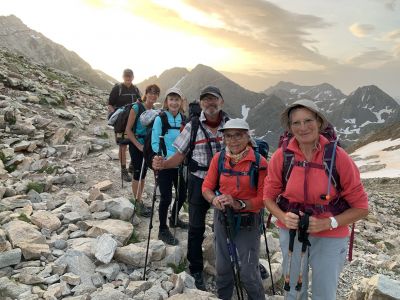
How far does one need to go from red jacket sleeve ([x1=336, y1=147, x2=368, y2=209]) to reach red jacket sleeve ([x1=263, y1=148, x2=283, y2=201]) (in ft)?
2.46

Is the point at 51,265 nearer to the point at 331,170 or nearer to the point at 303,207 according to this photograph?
the point at 303,207

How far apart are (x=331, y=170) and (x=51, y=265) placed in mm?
5497

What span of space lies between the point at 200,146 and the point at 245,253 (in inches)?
82.4

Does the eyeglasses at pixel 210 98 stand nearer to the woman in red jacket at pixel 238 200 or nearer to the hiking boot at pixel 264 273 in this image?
the woman in red jacket at pixel 238 200

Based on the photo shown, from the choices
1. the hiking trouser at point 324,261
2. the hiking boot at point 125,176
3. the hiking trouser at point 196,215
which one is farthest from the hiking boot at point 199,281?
the hiking boot at point 125,176

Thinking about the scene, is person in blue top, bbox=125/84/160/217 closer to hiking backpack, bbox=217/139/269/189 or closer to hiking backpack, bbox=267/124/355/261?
hiking backpack, bbox=217/139/269/189

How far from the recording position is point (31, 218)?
8.66 meters

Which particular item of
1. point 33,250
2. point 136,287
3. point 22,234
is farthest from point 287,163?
point 22,234

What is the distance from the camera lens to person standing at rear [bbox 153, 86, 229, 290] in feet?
21.4

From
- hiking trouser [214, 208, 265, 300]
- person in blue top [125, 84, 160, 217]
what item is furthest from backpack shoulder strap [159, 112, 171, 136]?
hiking trouser [214, 208, 265, 300]

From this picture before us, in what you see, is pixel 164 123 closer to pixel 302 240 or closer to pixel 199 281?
pixel 199 281

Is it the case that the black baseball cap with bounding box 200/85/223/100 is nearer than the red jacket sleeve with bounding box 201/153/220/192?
No

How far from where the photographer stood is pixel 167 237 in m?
8.61

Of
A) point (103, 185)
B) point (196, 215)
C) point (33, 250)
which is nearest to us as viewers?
point (196, 215)
